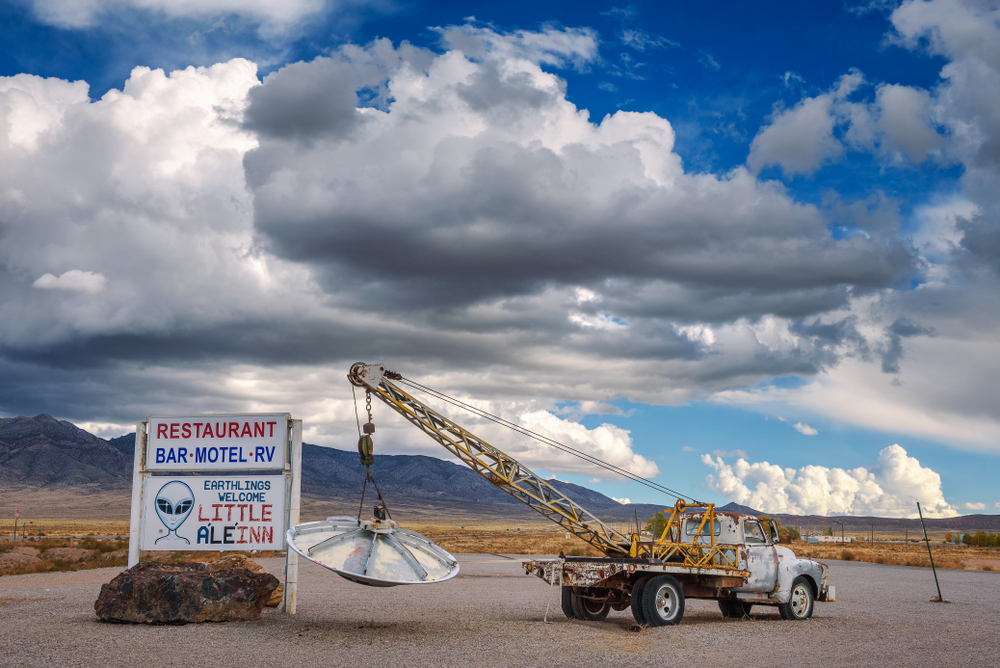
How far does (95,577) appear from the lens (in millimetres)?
34188

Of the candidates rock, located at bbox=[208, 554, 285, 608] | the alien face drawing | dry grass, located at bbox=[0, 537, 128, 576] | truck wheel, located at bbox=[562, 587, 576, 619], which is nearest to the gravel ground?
truck wheel, located at bbox=[562, 587, 576, 619]

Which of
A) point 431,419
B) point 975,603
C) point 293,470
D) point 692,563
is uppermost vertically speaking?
point 431,419

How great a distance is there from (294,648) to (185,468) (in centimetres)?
715

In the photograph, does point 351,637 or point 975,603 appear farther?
point 975,603

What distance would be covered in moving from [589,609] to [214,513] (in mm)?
9187

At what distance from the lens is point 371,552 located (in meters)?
17.7

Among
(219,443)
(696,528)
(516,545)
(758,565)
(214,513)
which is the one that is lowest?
(758,565)

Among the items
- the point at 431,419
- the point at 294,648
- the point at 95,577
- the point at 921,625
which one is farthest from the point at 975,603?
the point at 95,577

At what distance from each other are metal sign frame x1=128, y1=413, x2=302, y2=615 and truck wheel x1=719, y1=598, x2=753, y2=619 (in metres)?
10.6

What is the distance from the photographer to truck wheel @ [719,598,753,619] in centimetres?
2220

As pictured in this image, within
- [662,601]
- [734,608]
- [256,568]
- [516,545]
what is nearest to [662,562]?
[662,601]

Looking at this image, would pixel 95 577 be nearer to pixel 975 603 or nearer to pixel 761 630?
pixel 761 630

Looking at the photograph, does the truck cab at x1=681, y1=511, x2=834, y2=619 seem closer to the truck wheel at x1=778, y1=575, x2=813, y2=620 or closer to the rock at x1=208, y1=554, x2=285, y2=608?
the truck wheel at x1=778, y1=575, x2=813, y2=620

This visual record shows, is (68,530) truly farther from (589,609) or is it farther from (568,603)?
(589,609)
